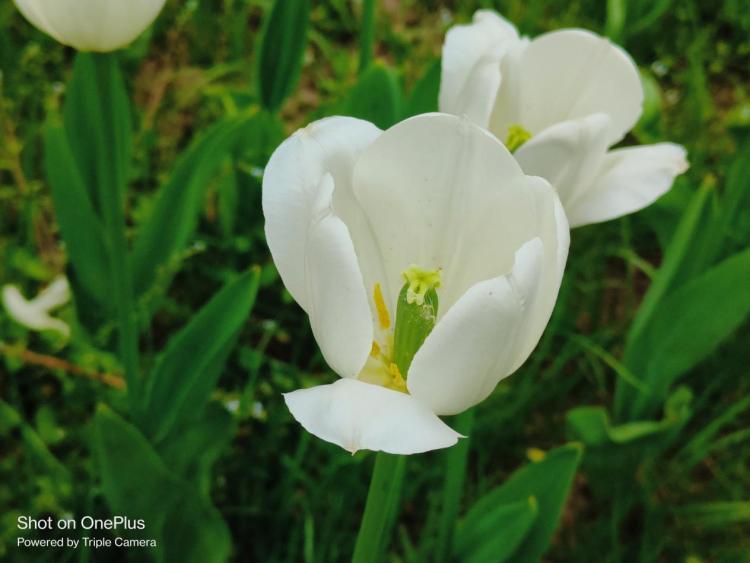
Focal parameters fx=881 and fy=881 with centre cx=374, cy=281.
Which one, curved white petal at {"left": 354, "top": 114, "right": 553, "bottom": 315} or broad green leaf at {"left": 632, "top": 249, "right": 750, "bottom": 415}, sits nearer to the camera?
curved white petal at {"left": 354, "top": 114, "right": 553, "bottom": 315}

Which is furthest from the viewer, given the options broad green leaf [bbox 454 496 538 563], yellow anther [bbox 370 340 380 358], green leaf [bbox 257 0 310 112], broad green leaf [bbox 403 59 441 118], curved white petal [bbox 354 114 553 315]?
green leaf [bbox 257 0 310 112]

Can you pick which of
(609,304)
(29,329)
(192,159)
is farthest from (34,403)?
(609,304)

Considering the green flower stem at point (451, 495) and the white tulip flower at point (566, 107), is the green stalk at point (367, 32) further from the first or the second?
the green flower stem at point (451, 495)

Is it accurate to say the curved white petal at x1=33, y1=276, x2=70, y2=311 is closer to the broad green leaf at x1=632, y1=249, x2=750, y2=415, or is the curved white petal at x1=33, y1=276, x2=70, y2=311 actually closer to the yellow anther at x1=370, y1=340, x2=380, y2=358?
the yellow anther at x1=370, y1=340, x2=380, y2=358

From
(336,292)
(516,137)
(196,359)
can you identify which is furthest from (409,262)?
(196,359)

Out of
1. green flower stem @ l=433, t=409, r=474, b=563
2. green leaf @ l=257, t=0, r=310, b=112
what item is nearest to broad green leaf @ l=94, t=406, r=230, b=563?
green flower stem @ l=433, t=409, r=474, b=563
